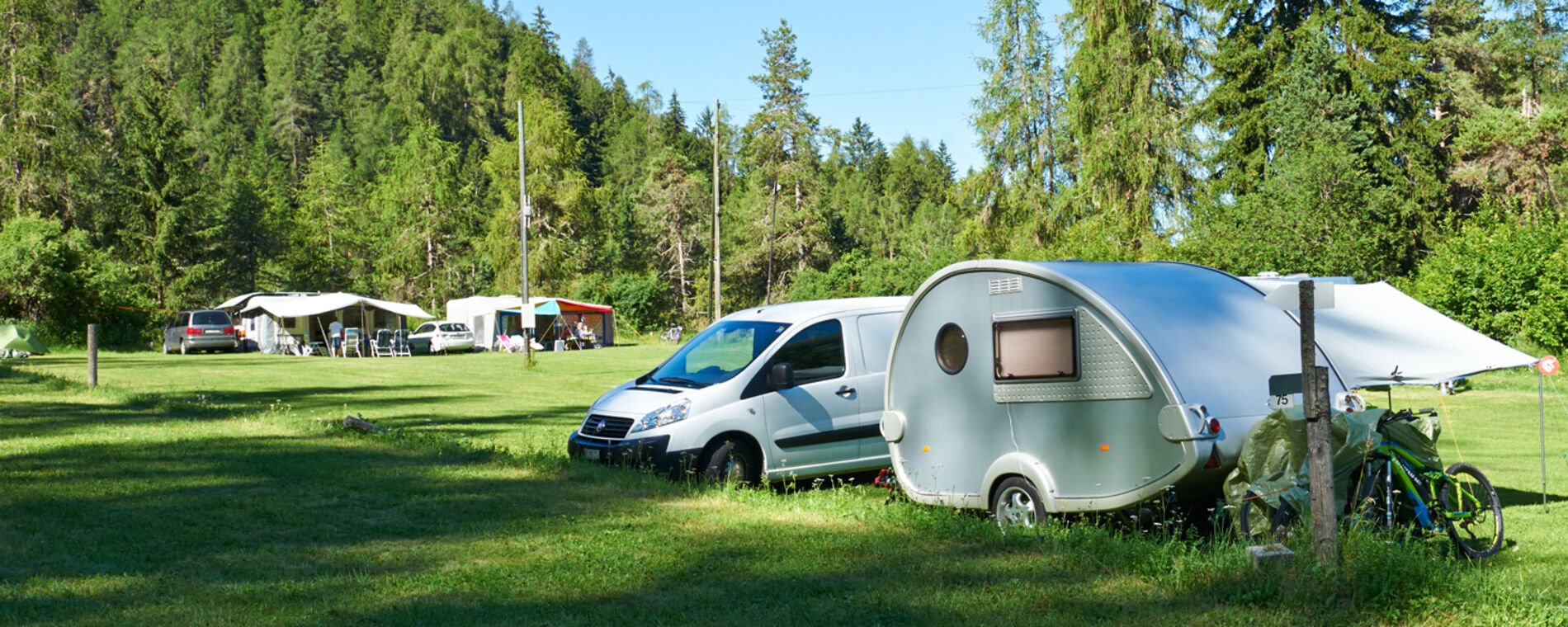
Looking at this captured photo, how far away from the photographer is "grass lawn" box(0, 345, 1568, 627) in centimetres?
532

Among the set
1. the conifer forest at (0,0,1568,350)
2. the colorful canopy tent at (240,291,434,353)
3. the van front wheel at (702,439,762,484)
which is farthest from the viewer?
the colorful canopy tent at (240,291,434,353)

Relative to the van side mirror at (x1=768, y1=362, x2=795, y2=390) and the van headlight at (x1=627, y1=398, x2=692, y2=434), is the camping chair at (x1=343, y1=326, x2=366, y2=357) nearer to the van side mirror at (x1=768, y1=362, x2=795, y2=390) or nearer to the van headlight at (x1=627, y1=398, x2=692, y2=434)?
the van headlight at (x1=627, y1=398, x2=692, y2=434)

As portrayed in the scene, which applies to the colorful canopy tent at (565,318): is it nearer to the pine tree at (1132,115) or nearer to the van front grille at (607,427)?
the pine tree at (1132,115)

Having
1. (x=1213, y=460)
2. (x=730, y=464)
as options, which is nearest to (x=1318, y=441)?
(x=1213, y=460)

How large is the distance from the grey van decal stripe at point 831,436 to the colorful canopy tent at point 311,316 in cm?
3566

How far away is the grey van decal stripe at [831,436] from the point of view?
10.1 metres

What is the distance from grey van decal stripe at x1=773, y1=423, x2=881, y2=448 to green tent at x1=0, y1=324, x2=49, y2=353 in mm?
34906

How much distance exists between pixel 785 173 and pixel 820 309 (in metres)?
61.8

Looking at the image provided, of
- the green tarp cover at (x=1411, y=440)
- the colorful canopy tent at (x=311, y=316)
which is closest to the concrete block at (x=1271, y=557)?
the green tarp cover at (x=1411, y=440)

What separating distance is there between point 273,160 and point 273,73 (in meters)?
18.4

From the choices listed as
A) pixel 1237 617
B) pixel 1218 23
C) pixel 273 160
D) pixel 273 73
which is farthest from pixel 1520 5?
pixel 273 73

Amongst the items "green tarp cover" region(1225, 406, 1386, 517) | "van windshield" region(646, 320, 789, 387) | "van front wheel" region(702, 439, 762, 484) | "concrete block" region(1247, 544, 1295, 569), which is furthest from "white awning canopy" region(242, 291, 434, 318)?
"concrete block" region(1247, 544, 1295, 569)

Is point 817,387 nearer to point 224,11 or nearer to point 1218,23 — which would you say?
point 1218,23

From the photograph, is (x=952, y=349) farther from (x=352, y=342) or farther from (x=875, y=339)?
(x=352, y=342)
